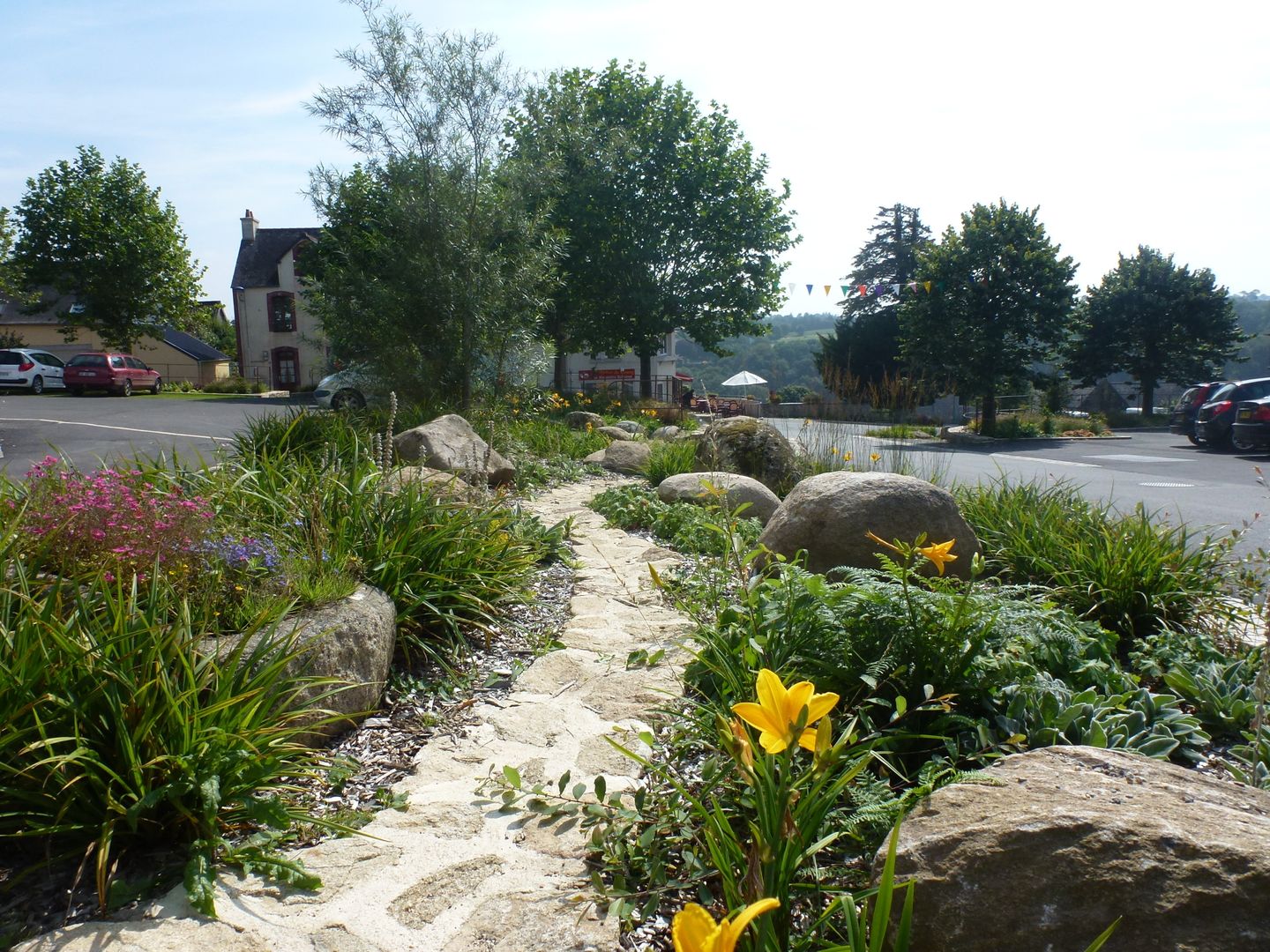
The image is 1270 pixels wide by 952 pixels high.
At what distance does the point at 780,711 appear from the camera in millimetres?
1382

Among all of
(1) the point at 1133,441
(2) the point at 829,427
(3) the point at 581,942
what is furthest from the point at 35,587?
(1) the point at 1133,441

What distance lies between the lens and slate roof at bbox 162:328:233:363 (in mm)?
49656

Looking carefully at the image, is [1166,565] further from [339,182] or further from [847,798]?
[339,182]

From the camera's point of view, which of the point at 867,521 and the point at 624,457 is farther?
the point at 624,457

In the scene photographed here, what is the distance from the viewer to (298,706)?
2.90 m

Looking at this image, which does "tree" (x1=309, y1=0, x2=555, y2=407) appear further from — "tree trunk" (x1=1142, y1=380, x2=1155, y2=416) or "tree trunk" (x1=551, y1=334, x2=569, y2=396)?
"tree trunk" (x1=1142, y1=380, x2=1155, y2=416)

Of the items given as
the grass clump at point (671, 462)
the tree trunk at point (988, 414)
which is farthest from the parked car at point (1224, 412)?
the grass clump at point (671, 462)

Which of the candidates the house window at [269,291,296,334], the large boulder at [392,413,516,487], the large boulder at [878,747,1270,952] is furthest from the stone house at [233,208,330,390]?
the large boulder at [878,747,1270,952]

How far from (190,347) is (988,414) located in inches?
1854

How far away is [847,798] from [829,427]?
6.75 meters

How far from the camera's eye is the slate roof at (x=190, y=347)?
49.7 m

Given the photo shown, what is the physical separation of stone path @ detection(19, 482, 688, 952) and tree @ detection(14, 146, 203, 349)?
39352 mm

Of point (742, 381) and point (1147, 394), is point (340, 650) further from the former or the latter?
point (1147, 394)

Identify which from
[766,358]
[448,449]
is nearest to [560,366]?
[448,449]
